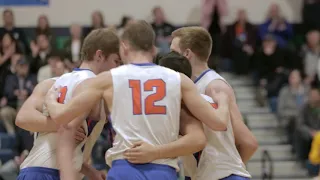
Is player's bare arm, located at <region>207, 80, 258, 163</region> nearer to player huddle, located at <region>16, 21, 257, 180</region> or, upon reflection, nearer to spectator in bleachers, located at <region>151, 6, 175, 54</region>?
player huddle, located at <region>16, 21, 257, 180</region>

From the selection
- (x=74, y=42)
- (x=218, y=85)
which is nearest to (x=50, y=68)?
(x=74, y=42)

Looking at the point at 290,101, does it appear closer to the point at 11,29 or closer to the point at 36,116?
the point at 11,29

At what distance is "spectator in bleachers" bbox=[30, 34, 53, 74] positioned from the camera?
12.9 metres

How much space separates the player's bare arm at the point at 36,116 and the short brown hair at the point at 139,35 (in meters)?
0.82

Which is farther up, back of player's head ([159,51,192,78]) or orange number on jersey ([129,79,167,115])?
back of player's head ([159,51,192,78])

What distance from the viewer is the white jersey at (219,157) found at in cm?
466

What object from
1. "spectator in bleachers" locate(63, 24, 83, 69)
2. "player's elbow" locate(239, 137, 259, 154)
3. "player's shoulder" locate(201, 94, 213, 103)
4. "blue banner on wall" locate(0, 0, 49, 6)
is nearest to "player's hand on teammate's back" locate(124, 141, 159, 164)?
"player's shoulder" locate(201, 94, 213, 103)

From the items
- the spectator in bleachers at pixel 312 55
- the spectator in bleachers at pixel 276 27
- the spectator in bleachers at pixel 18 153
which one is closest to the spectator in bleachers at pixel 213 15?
the spectator in bleachers at pixel 276 27

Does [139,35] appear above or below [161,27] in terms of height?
above

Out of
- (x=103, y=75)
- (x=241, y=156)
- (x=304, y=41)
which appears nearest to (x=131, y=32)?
(x=103, y=75)

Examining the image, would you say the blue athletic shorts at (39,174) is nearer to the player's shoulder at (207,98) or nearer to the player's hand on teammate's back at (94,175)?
the player's hand on teammate's back at (94,175)

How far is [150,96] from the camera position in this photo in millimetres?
4262

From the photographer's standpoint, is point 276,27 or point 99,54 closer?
point 99,54

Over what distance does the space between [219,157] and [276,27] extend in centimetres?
1053
